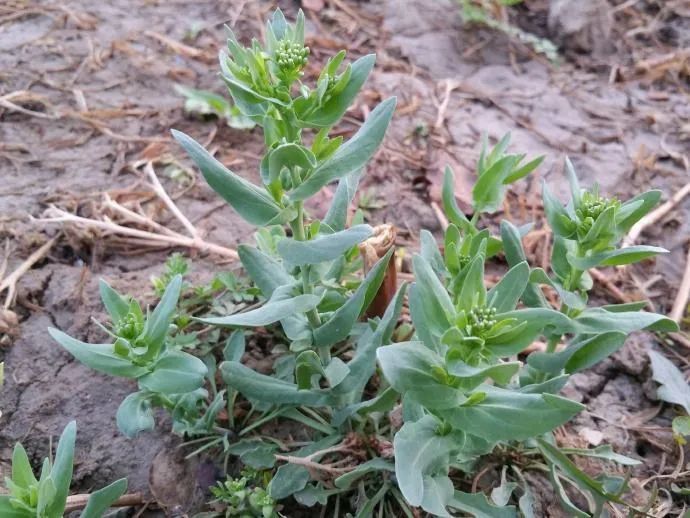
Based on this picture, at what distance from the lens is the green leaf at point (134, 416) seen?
1.95 m

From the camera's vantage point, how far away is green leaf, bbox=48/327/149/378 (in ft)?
6.23

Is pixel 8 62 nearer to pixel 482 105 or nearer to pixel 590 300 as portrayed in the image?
pixel 482 105

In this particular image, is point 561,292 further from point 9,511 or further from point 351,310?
point 9,511

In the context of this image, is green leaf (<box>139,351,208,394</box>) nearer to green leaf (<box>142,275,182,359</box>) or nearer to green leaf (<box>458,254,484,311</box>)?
green leaf (<box>142,275,182,359</box>)

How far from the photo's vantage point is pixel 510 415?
5.52 feet

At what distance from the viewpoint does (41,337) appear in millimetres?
2645

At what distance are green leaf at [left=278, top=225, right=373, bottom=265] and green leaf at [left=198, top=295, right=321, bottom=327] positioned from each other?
0.45 feet

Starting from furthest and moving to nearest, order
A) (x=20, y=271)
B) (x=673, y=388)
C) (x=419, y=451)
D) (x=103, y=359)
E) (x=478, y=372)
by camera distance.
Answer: (x=20, y=271) → (x=673, y=388) → (x=103, y=359) → (x=419, y=451) → (x=478, y=372)

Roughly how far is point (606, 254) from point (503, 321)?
58cm

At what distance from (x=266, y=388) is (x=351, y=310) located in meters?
0.40

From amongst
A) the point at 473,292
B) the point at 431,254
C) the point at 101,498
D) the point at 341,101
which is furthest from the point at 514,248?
the point at 101,498

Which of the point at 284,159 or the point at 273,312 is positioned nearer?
the point at 284,159

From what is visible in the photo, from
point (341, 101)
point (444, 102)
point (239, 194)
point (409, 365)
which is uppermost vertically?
point (341, 101)

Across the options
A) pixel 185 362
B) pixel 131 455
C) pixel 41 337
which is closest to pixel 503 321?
pixel 185 362
